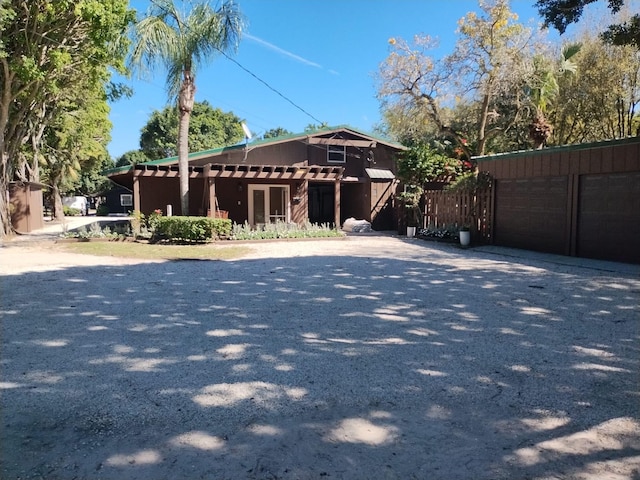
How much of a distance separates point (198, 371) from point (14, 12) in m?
12.9

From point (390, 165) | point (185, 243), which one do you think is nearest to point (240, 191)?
point (185, 243)

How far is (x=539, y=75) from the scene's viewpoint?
17.5 metres

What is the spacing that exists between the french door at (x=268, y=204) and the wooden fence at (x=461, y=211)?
6201 millimetres

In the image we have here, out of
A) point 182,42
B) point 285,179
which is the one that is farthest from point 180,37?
point 285,179

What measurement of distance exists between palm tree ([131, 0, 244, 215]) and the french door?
404 centimetres

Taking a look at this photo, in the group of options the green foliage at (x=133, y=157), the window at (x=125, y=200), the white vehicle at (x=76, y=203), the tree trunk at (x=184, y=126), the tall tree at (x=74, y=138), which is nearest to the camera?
the tree trunk at (x=184, y=126)

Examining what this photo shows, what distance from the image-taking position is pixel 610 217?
9938mm

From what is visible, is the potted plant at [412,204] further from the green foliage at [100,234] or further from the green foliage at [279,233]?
the green foliage at [100,234]

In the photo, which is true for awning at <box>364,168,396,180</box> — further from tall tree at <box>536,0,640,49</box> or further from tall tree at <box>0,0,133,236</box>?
tall tree at <box>536,0,640,49</box>

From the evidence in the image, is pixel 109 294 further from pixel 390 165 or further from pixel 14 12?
pixel 390 165

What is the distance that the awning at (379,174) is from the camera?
20.0m

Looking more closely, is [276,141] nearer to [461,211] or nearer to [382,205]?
[382,205]

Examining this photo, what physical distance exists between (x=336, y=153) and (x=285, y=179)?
3.40 metres

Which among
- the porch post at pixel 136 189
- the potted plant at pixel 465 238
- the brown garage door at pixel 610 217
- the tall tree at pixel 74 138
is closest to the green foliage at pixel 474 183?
the potted plant at pixel 465 238
